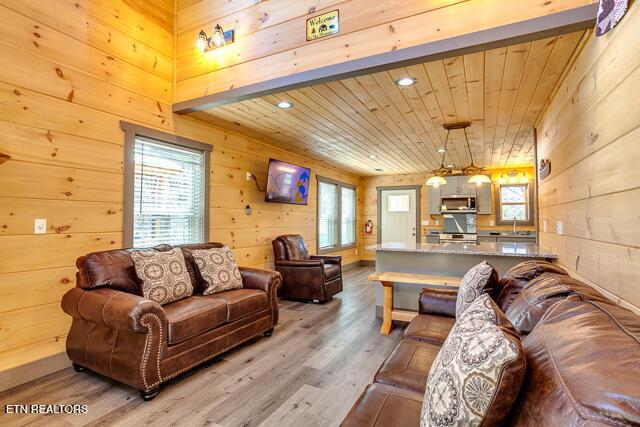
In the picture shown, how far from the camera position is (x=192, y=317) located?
7.95 feet

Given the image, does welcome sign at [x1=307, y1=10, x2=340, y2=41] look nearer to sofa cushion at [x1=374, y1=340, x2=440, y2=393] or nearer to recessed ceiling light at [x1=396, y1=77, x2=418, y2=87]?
recessed ceiling light at [x1=396, y1=77, x2=418, y2=87]

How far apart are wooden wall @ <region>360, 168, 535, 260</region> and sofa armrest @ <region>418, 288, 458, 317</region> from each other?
5.09 metres

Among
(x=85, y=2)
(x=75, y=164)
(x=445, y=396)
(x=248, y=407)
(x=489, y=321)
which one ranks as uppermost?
(x=85, y=2)

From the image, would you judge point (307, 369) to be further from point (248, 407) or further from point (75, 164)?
point (75, 164)

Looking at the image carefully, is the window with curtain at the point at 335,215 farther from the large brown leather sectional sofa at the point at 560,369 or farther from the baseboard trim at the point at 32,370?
the large brown leather sectional sofa at the point at 560,369

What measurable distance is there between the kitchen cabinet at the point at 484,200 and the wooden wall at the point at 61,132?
6.10m

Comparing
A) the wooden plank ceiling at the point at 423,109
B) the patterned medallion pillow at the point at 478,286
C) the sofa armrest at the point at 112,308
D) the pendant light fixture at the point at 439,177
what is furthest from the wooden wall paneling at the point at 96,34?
the patterned medallion pillow at the point at 478,286

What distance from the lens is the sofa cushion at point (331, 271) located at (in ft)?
15.3

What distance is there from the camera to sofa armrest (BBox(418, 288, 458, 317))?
2.49 metres

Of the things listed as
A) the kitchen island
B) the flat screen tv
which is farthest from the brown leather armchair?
the kitchen island

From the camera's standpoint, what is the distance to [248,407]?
207 centimetres

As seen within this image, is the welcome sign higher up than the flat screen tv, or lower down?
higher up

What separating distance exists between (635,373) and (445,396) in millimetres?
450

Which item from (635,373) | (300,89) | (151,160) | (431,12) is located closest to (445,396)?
(635,373)
